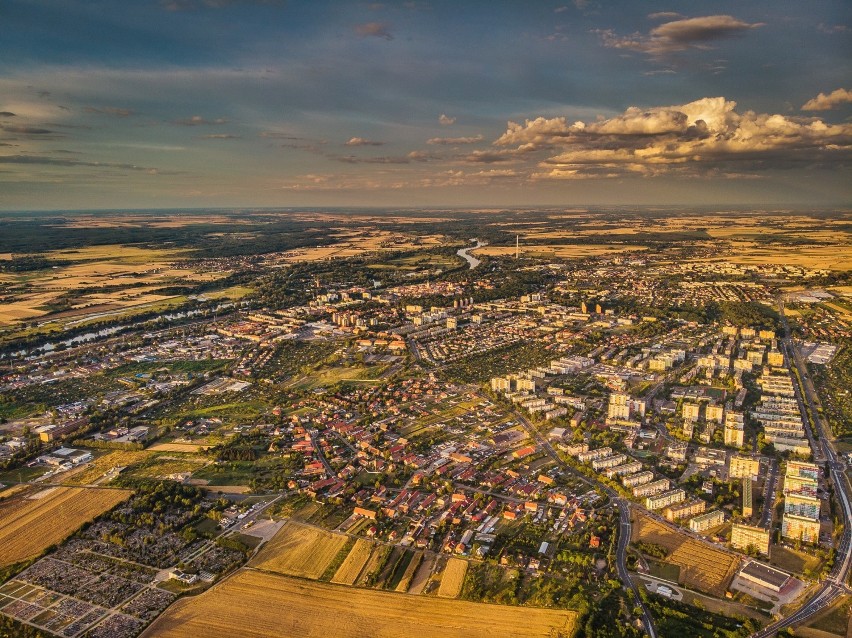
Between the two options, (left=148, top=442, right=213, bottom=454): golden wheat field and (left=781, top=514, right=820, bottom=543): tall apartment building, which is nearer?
(left=781, top=514, right=820, bottom=543): tall apartment building

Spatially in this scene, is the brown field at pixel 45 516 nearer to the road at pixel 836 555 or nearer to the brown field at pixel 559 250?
the road at pixel 836 555

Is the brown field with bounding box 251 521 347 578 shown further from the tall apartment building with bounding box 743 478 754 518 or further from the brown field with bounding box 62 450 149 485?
the tall apartment building with bounding box 743 478 754 518

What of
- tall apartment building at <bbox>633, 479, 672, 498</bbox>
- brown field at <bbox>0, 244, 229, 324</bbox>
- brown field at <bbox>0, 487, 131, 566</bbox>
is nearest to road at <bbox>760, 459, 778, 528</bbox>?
tall apartment building at <bbox>633, 479, 672, 498</bbox>

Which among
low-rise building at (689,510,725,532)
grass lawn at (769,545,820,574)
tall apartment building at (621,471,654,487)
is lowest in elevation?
grass lawn at (769,545,820,574)

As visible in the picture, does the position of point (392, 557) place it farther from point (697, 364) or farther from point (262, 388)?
point (697, 364)

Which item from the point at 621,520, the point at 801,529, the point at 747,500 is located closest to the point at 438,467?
the point at 621,520

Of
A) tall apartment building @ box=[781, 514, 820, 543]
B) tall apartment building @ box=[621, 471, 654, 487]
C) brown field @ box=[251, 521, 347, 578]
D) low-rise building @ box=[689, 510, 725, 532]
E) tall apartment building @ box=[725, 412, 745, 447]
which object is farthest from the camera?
tall apartment building @ box=[725, 412, 745, 447]
